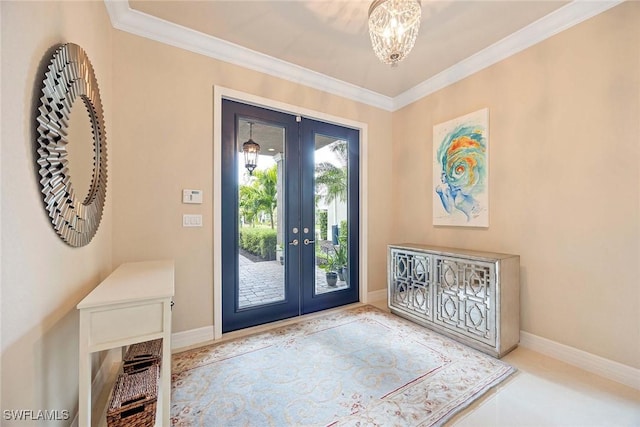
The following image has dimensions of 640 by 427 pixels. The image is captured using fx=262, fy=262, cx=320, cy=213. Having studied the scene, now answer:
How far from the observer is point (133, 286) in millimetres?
1429

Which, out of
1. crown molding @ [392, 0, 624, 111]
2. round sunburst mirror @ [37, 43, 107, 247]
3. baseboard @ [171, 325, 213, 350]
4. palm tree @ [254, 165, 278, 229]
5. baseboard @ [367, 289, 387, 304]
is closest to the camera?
round sunburst mirror @ [37, 43, 107, 247]

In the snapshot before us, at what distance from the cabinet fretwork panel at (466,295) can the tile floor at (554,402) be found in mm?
323

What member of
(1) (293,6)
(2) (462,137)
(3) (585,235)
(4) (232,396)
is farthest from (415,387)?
(1) (293,6)

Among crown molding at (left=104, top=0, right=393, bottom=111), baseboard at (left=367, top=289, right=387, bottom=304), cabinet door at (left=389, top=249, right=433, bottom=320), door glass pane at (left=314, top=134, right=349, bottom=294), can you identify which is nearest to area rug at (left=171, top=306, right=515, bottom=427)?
cabinet door at (left=389, top=249, right=433, bottom=320)

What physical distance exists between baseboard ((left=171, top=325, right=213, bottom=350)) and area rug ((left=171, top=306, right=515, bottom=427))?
0.14 metres

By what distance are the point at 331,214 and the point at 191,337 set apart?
6.59 ft

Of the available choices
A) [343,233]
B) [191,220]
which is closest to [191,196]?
[191,220]

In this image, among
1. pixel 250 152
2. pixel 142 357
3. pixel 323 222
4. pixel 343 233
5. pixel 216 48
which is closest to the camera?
pixel 142 357

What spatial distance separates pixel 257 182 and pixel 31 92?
1.87 meters

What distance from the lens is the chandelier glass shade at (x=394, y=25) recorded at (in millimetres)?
1653

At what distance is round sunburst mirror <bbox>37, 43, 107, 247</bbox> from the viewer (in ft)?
3.71

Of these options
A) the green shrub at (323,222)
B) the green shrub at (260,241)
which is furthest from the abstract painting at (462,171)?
the green shrub at (260,241)

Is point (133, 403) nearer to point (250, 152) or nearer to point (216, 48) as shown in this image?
point (250, 152)

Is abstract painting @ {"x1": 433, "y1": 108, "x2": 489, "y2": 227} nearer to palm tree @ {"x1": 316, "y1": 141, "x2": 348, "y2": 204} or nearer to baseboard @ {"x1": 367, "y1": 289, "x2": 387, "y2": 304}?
palm tree @ {"x1": 316, "y1": 141, "x2": 348, "y2": 204}
